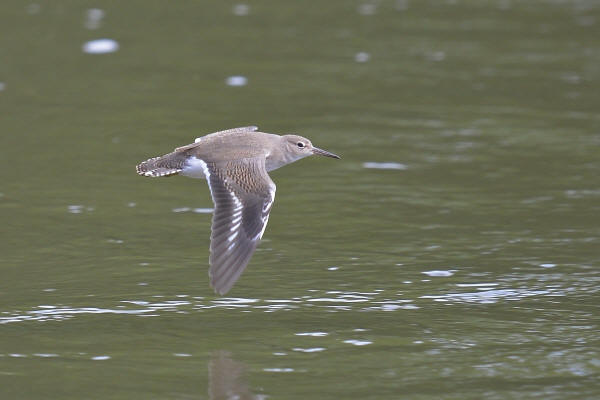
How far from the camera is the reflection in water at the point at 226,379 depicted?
6234 mm

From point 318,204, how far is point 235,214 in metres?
2.45

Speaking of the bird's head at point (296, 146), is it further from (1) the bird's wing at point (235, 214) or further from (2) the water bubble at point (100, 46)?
(2) the water bubble at point (100, 46)

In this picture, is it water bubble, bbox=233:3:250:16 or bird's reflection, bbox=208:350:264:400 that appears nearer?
bird's reflection, bbox=208:350:264:400

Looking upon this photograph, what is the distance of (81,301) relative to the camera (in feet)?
24.9

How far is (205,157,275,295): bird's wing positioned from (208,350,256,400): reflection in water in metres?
0.43

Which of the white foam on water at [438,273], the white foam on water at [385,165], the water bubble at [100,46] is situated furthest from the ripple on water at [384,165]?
the water bubble at [100,46]

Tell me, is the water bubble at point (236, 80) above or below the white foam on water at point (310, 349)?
above

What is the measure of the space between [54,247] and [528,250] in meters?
3.20

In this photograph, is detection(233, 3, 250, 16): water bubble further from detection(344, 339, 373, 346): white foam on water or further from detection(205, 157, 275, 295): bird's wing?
detection(344, 339, 373, 346): white foam on water

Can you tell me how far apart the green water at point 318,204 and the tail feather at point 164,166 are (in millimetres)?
608

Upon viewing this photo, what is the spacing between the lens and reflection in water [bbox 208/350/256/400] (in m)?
6.23

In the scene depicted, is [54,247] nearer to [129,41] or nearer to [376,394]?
[376,394]

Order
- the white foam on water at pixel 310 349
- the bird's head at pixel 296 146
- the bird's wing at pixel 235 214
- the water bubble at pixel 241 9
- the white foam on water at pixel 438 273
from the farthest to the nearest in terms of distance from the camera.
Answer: the water bubble at pixel 241 9, the bird's head at pixel 296 146, the white foam on water at pixel 438 273, the bird's wing at pixel 235 214, the white foam on water at pixel 310 349

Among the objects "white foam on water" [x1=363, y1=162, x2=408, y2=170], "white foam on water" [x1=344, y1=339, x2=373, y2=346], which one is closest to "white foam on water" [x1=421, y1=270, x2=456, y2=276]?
"white foam on water" [x1=344, y1=339, x2=373, y2=346]
